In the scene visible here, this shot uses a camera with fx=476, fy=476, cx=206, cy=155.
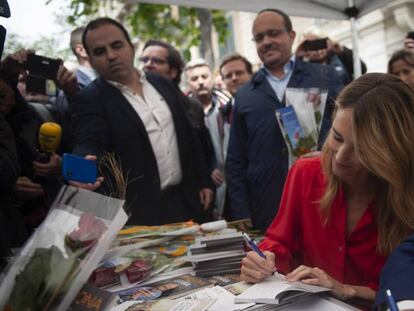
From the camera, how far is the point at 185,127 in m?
2.77

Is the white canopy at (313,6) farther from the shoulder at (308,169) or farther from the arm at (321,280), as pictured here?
the arm at (321,280)

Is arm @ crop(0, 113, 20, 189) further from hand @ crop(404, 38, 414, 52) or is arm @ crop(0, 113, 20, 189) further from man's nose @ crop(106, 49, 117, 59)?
hand @ crop(404, 38, 414, 52)

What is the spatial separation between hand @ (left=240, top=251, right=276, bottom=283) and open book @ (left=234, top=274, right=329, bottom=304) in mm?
58

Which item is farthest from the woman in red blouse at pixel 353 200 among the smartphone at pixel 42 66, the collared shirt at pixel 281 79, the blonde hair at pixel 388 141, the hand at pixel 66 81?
the hand at pixel 66 81

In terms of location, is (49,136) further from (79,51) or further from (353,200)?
(79,51)

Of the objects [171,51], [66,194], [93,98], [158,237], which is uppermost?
[171,51]

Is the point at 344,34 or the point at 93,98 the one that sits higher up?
the point at 344,34

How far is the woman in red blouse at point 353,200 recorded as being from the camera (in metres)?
1.53

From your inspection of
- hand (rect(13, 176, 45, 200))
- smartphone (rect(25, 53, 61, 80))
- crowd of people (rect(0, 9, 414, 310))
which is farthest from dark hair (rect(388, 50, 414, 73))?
hand (rect(13, 176, 45, 200))

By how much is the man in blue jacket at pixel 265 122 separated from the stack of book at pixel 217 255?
46.6 inches

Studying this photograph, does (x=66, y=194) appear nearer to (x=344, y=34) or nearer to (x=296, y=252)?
(x=296, y=252)

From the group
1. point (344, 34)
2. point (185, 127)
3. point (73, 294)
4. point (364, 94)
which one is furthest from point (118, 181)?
point (344, 34)

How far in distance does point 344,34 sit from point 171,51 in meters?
9.29

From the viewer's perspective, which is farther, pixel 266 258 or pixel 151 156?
pixel 151 156
